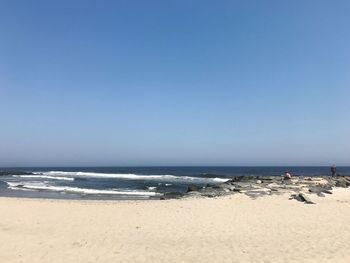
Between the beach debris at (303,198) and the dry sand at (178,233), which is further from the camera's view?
the beach debris at (303,198)

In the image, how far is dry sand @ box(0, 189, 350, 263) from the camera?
10.0 metres

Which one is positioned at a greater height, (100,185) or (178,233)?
(100,185)

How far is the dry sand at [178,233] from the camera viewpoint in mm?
10039

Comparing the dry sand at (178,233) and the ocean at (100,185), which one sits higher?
the ocean at (100,185)

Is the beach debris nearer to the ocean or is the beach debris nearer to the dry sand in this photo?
the dry sand

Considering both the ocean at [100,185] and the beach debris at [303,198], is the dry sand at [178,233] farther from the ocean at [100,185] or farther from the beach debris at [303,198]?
the ocean at [100,185]

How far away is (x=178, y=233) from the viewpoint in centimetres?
1297

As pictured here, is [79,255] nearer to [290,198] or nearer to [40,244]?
[40,244]

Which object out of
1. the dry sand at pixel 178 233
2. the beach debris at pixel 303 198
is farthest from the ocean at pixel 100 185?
the dry sand at pixel 178 233

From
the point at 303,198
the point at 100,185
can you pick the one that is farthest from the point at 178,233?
the point at 100,185

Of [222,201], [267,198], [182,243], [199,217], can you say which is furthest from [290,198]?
[182,243]

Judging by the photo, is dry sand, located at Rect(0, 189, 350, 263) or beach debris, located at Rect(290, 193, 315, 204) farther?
beach debris, located at Rect(290, 193, 315, 204)

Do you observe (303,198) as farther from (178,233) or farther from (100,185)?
(100,185)

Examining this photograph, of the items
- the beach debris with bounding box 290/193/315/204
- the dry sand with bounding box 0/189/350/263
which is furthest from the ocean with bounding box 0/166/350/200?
the dry sand with bounding box 0/189/350/263
